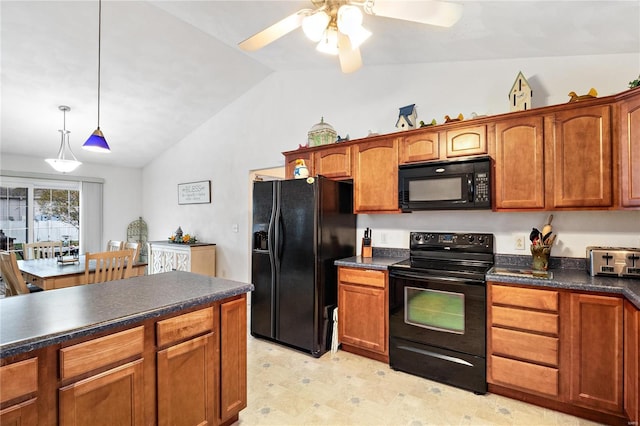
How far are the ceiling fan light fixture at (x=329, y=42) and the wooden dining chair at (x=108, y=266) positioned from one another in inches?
99.6

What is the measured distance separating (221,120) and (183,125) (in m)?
0.73

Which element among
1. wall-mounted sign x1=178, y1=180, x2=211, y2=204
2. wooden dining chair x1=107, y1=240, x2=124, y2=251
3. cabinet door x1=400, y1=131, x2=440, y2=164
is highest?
cabinet door x1=400, y1=131, x2=440, y2=164

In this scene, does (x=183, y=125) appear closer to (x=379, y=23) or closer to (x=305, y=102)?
(x=305, y=102)

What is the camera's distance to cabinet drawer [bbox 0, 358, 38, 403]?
1.03 m

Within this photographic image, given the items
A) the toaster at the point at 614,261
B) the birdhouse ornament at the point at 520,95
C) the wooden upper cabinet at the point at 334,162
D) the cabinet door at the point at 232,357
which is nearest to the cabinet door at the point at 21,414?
the cabinet door at the point at 232,357

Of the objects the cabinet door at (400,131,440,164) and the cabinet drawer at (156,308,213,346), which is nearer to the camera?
the cabinet drawer at (156,308,213,346)

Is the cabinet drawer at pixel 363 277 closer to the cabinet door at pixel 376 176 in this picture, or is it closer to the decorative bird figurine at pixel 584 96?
the cabinet door at pixel 376 176

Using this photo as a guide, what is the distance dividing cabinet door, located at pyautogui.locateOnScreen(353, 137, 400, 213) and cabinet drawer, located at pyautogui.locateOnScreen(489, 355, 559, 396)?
4.66ft

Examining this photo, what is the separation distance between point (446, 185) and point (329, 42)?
1476 millimetres

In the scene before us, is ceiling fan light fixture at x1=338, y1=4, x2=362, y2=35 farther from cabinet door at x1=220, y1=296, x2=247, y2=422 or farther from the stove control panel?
the stove control panel

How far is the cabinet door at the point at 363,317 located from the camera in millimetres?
2734

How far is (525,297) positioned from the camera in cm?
214

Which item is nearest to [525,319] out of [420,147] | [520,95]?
[420,147]

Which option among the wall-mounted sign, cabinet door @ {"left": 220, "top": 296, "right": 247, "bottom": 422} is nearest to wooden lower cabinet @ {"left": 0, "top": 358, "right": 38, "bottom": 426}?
cabinet door @ {"left": 220, "top": 296, "right": 247, "bottom": 422}
